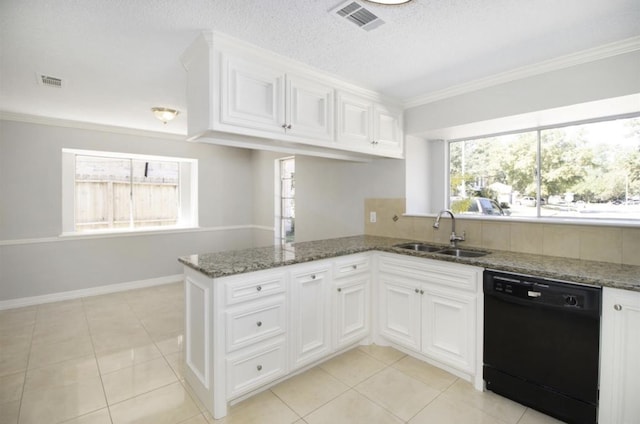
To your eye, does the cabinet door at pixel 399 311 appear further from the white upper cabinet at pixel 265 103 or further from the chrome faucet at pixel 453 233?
the white upper cabinet at pixel 265 103

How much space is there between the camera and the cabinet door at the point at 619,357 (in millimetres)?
1661

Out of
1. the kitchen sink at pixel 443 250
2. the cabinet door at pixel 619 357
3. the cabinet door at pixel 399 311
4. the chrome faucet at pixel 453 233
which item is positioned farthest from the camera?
the chrome faucet at pixel 453 233

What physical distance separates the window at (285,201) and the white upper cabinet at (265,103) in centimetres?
240

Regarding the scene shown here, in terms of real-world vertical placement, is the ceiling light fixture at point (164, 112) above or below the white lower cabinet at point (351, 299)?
above

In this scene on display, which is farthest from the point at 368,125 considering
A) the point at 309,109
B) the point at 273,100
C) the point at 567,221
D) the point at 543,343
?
the point at 543,343

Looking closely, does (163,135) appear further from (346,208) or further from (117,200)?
(346,208)

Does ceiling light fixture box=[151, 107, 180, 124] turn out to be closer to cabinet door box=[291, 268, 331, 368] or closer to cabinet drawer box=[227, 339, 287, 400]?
cabinet door box=[291, 268, 331, 368]

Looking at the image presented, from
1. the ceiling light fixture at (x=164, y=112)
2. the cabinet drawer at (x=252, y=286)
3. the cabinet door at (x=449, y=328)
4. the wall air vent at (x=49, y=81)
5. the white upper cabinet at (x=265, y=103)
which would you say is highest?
the wall air vent at (x=49, y=81)

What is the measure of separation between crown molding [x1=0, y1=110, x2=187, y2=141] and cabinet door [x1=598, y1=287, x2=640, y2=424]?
5287 millimetres

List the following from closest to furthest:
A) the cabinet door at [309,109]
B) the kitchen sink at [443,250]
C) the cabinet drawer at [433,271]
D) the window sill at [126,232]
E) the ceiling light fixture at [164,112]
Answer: the cabinet drawer at [433,271]
the cabinet door at [309,109]
the kitchen sink at [443,250]
the ceiling light fixture at [164,112]
the window sill at [126,232]

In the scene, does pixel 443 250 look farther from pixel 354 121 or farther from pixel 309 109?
pixel 309 109

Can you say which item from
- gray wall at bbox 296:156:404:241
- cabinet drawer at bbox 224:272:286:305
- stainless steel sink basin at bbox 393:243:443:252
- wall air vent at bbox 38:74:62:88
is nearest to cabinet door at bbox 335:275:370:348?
stainless steel sink basin at bbox 393:243:443:252

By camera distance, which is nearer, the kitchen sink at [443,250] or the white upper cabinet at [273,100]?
the white upper cabinet at [273,100]

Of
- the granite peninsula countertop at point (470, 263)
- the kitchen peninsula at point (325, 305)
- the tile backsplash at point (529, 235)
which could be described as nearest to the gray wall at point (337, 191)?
the tile backsplash at point (529, 235)
